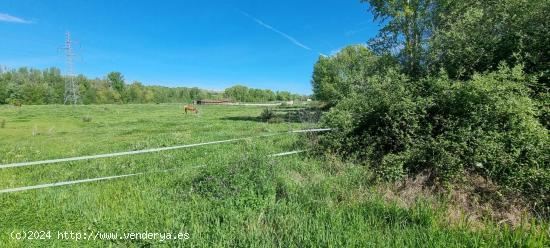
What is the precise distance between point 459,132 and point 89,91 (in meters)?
134

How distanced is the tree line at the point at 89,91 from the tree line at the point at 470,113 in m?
105

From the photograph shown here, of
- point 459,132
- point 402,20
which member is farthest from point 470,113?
point 402,20

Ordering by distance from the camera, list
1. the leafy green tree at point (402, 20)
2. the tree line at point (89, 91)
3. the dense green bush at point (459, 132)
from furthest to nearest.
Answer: the tree line at point (89, 91)
the leafy green tree at point (402, 20)
the dense green bush at point (459, 132)

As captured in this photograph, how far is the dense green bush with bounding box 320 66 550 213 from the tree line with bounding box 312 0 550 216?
0.05 ft

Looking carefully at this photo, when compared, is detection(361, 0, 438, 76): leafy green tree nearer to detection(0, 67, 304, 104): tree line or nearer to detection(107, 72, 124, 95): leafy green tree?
detection(0, 67, 304, 104): tree line

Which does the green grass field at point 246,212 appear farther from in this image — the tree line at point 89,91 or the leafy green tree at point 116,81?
the leafy green tree at point 116,81

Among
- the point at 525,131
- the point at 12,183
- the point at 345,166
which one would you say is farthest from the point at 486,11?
the point at 12,183

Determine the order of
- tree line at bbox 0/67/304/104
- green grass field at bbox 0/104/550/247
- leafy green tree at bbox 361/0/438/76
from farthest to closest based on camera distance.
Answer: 1. tree line at bbox 0/67/304/104
2. leafy green tree at bbox 361/0/438/76
3. green grass field at bbox 0/104/550/247

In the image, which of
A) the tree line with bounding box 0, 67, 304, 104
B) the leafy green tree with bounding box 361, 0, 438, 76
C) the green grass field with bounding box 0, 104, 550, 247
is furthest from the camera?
the tree line with bounding box 0, 67, 304, 104

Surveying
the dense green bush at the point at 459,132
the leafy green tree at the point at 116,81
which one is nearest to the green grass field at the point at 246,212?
the dense green bush at the point at 459,132

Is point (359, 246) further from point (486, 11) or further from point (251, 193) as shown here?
point (486, 11)

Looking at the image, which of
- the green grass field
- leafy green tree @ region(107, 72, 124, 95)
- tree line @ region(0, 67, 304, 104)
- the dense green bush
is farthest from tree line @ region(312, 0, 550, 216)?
leafy green tree @ region(107, 72, 124, 95)

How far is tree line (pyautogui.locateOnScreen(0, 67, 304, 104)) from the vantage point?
10100cm

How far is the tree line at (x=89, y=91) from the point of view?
331 ft
